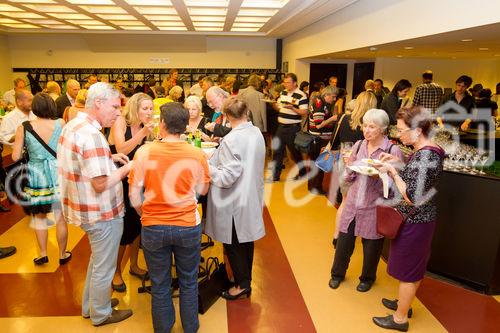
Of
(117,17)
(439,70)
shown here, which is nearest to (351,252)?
(117,17)

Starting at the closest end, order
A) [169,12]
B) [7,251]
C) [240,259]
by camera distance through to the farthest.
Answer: [240,259] → [7,251] → [169,12]

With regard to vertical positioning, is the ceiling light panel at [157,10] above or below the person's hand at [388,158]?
above

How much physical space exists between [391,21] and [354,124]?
211 cm

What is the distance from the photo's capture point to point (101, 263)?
246cm

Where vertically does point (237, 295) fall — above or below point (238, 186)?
below

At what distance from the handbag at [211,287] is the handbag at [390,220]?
1.36 metres

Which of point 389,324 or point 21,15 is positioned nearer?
point 389,324

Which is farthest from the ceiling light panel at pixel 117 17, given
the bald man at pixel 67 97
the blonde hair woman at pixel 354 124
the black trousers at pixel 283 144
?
the blonde hair woman at pixel 354 124

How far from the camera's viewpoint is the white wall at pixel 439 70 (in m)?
11.1

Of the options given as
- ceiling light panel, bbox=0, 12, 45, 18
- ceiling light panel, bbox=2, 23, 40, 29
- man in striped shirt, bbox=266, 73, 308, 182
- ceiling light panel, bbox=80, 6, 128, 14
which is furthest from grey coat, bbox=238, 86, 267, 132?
ceiling light panel, bbox=2, 23, 40, 29

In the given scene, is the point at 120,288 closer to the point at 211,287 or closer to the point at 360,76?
the point at 211,287

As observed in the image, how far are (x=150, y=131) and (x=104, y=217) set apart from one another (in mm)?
882

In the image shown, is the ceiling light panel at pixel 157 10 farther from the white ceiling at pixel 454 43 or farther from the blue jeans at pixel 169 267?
the blue jeans at pixel 169 267

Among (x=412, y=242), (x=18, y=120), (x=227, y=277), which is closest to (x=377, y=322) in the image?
(x=412, y=242)
